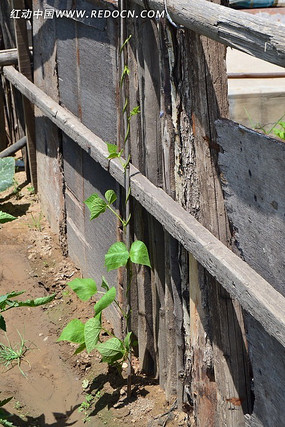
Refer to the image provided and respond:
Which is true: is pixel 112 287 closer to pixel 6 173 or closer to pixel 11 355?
pixel 6 173

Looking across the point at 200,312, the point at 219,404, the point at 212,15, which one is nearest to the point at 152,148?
the point at 200,312

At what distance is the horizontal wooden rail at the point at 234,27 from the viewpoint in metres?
1.87

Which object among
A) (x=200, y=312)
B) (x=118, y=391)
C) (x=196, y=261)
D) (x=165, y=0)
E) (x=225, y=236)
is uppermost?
(x=165, y=0)

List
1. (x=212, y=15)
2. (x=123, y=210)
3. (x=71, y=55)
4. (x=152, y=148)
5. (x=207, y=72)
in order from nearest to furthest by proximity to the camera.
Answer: (x=212, y=15) < (x=207, y=72) < (x=152, y=148) < (x=123, y=210) < (x=71, y=55)

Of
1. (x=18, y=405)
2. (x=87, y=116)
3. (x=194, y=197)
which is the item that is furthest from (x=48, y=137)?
(x=194, y=197)

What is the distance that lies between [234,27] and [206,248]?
2.58 ft

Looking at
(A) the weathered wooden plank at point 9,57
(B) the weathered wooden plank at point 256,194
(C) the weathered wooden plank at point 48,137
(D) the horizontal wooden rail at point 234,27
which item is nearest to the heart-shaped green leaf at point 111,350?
(B) the weathered wooden plank at point 256,194

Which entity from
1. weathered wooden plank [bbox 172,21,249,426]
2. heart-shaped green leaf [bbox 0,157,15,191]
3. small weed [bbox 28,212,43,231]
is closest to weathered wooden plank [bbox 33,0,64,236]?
small weed [bbox 28,212,43,231]

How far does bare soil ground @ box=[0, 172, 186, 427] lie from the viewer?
344cm

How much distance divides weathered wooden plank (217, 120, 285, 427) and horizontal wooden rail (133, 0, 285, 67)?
0.87 feet

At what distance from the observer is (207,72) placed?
2480 millimetres

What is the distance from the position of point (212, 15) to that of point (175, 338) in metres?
1.58

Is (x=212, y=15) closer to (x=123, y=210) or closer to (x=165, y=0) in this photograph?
(x=165, y=0)

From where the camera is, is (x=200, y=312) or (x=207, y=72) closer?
(x=207, y=72)
